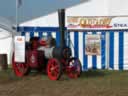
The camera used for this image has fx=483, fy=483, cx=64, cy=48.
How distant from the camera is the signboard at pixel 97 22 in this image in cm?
1989

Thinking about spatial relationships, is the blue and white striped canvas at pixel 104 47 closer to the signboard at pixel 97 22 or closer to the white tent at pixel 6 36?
the signboard at pixel 97 22

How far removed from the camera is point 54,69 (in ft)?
50.9

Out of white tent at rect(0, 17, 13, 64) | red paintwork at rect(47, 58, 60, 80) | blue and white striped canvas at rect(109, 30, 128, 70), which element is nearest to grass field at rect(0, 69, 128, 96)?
red paintwork at rect(47, 58, 60, 80)

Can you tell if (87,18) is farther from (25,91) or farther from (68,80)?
(25,91)

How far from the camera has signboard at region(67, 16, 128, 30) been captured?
19.9m

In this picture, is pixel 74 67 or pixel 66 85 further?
pixel 74 67

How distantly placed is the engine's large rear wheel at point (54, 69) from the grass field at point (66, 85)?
0.20 metres

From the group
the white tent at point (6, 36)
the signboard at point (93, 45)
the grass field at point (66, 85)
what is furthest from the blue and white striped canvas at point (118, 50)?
the white tent at point (6, 36)

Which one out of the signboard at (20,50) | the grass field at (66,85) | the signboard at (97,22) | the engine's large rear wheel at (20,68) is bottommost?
the grass field at (66,85)

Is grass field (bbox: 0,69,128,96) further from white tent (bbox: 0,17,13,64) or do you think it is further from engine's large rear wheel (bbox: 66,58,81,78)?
white tent (bbox: 0,17,13,64)

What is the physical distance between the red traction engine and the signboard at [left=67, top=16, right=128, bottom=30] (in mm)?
3567

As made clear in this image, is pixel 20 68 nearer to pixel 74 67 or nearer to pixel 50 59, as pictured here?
pixel 50 59

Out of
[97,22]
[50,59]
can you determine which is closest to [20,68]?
[50,59]

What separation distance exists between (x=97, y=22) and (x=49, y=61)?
16.6 feet
